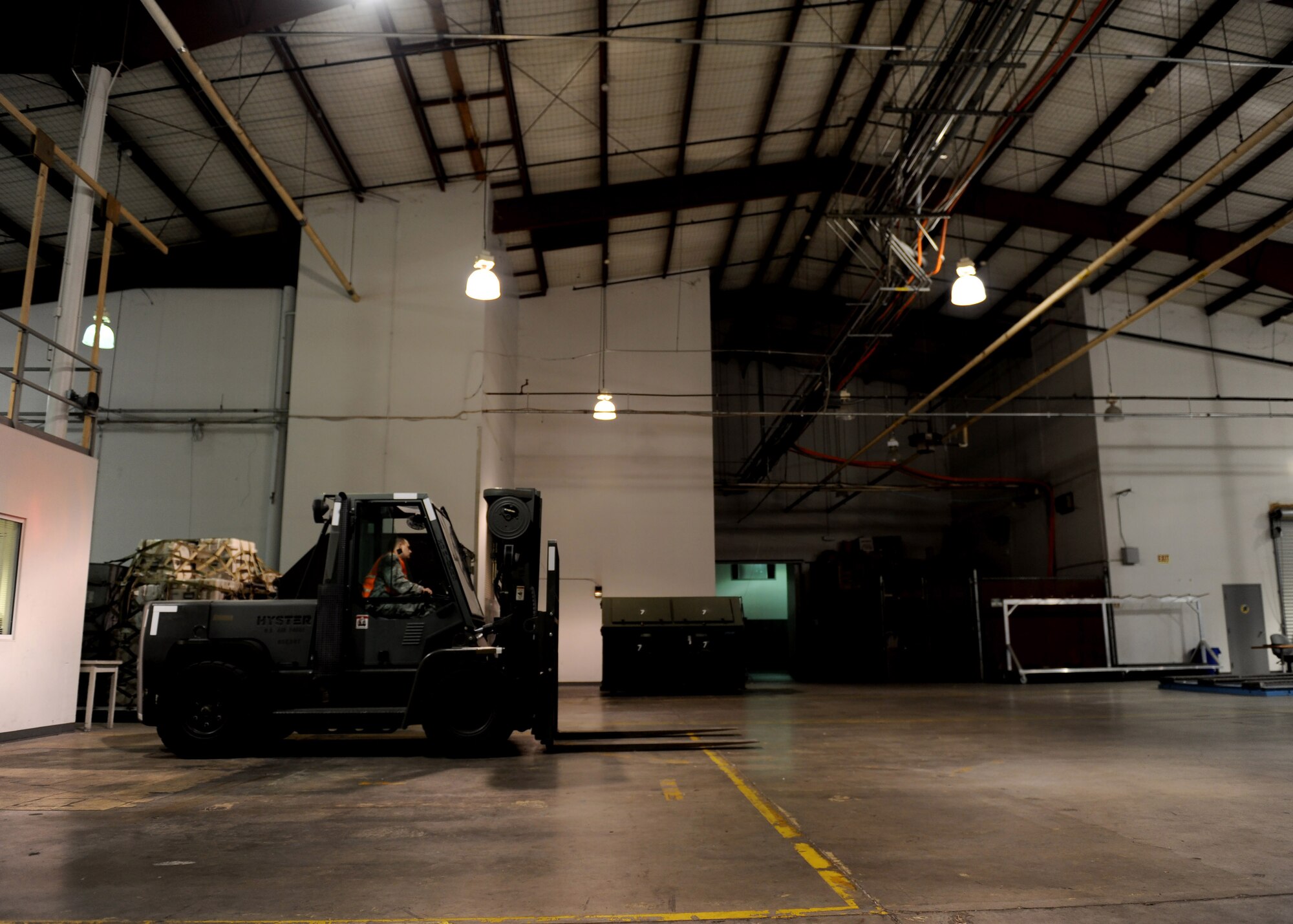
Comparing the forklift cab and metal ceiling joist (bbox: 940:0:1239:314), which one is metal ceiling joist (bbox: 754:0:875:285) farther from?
the forklift cab

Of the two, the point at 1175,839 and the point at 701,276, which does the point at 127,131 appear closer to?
Result: the point at 701,276

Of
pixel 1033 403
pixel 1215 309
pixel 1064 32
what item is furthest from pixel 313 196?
pixel 1215 309

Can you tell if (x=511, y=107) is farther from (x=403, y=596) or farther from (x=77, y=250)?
(x=403, y=596)

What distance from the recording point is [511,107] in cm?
1373

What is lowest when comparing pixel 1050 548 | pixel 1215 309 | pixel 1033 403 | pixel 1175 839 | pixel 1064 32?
pixel 1175 839

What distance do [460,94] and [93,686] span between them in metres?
9.22

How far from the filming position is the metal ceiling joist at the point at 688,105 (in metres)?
12.5

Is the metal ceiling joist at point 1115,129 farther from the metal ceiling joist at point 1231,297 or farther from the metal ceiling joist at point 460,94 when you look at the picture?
the metal ceiling joist at point 460,94

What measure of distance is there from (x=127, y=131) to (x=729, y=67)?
8.79 m

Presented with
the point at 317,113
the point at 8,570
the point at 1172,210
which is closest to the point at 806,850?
the point at 8,570

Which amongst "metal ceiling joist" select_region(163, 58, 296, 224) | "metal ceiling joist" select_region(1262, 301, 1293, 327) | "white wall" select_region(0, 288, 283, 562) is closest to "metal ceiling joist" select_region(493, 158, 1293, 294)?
"metal ceiling joist" select_region(1262, 301, 1293, 327)

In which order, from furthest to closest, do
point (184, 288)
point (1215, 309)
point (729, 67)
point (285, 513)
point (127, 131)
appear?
point (1215, 309), point (184, 288), point (285, 513), point (729, 67), point (127, 131)

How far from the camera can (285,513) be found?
48.9ft

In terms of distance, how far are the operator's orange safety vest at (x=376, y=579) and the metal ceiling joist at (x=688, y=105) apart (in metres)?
8.41
